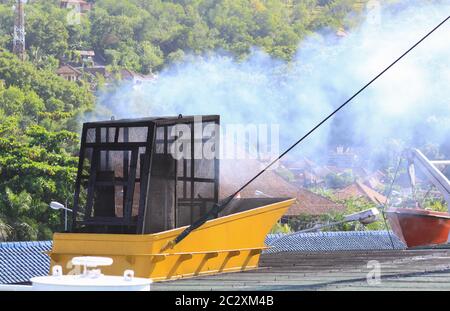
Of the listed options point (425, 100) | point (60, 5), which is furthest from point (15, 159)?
point (60, 5)

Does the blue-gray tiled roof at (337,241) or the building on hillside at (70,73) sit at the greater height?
the building on hillside at (70,73)

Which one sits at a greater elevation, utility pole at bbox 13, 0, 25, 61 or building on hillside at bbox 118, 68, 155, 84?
utility pole at bbox 13, 0, 25, 61

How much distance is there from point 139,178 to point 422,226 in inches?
470

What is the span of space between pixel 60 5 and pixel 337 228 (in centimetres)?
11489

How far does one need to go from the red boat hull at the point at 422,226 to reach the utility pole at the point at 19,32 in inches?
4552

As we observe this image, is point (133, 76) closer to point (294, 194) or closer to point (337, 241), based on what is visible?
point (294, 194)

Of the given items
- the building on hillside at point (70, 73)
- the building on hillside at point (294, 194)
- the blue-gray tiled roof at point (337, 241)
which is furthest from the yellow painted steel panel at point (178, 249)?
the building on hillside at point (70, 73)

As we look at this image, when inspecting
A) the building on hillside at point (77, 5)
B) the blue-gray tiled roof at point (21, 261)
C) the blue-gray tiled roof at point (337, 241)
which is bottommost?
the blue-gray tiled roof at point (21, 261)

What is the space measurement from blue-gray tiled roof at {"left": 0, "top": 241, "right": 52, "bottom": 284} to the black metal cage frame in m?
19.0

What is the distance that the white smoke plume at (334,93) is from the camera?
255 feet

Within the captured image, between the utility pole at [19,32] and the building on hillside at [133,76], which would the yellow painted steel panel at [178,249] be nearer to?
the building on hillside at [133,76]

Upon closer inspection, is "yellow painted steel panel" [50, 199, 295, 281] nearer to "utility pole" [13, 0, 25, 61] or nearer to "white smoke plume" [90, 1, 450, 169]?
"white smoke plume" [90, 1, 450, 169]

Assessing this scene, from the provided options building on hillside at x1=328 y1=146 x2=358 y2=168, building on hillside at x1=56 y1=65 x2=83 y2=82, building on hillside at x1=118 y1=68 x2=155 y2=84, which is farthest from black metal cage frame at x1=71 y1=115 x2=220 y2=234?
building on hillside at x1=56 y1=65 x2=83 y2=82

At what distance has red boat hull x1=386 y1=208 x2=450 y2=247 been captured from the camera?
98.6 ft
